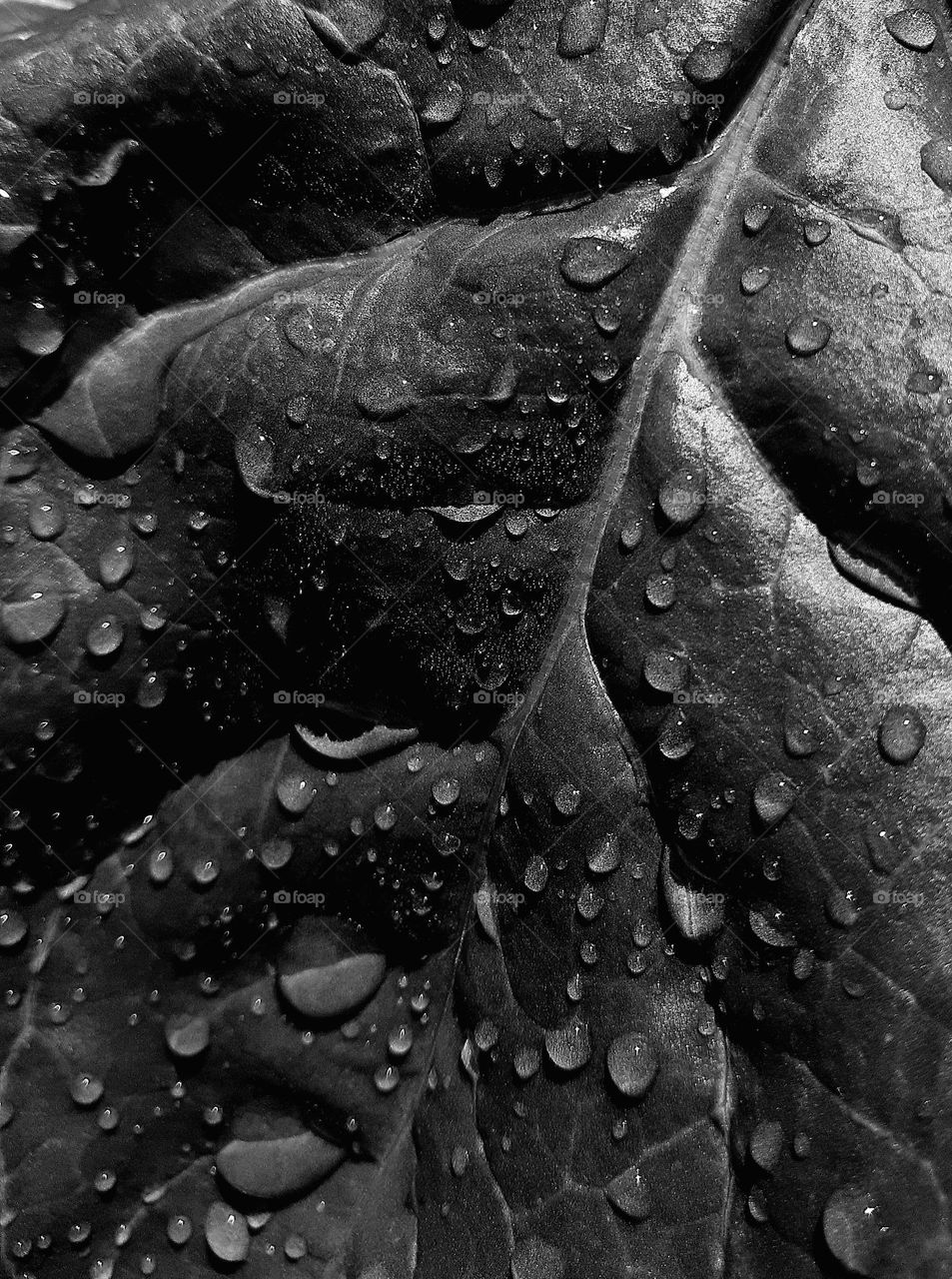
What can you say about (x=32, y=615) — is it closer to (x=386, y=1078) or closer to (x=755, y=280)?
(x=386, y=1078)

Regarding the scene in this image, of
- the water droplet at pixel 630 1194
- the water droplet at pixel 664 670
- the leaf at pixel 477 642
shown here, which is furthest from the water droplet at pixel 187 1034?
the water droplet at pixel 664 670

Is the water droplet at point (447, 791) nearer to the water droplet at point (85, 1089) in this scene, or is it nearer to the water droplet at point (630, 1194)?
the water droplet at point (630, 1194)

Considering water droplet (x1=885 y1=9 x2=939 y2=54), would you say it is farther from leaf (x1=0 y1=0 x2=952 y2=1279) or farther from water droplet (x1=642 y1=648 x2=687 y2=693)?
water droplet (x1=642 y1=648 x2=687 y2=693)

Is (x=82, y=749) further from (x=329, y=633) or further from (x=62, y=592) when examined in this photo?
(x=329, y=633)

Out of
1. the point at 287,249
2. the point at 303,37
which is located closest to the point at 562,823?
the point at 287,249

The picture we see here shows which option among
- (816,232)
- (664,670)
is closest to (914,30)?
(816,232)

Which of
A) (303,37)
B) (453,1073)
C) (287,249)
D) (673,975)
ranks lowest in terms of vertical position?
(453,1073)

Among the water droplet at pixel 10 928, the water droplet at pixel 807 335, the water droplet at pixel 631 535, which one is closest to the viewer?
the water droplet at pixel 807 335

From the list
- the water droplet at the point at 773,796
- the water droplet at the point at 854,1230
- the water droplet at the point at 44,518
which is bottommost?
the water droplet at the point at 854,1230
